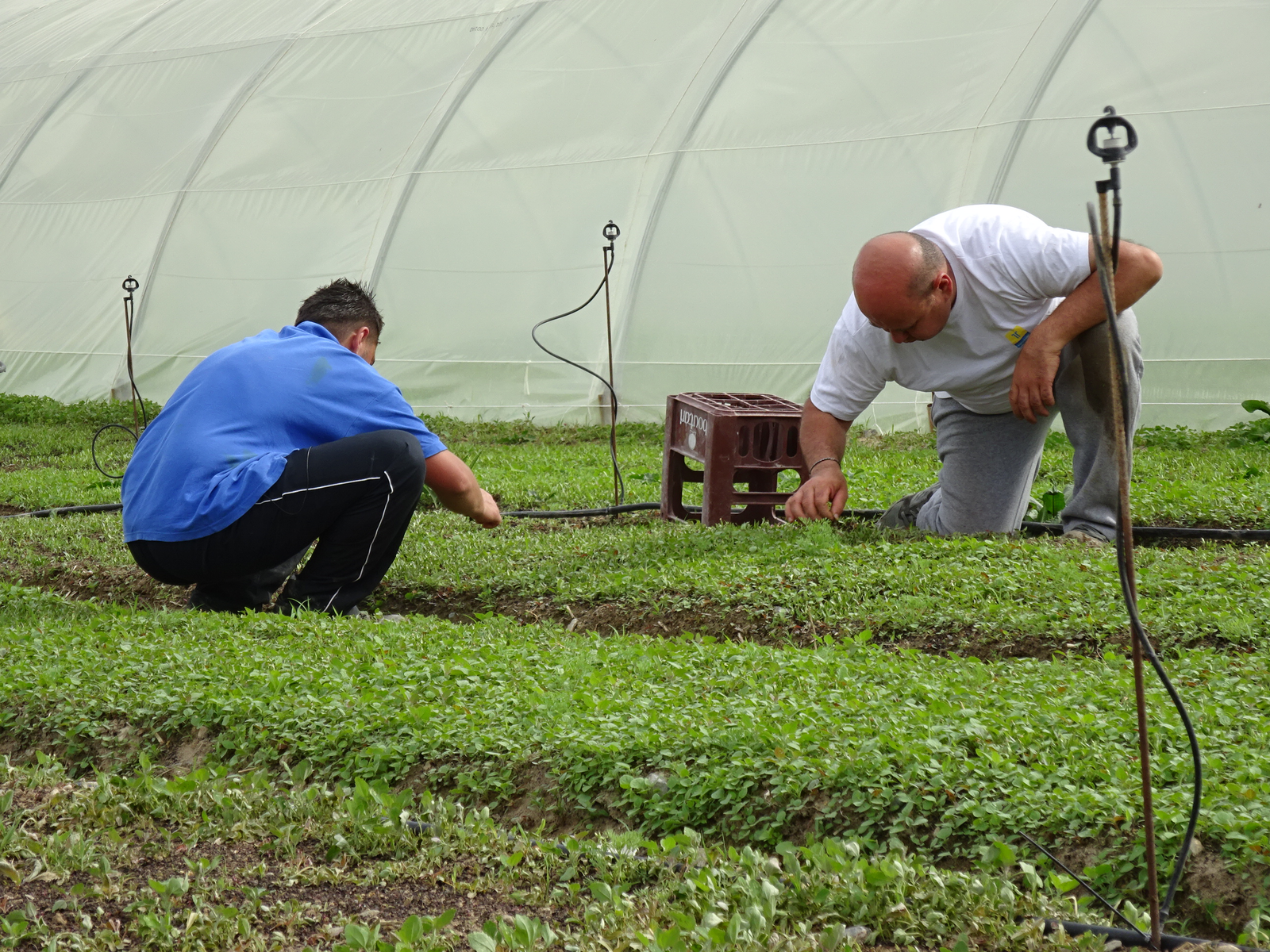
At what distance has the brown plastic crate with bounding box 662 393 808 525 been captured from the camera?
6.33 metres

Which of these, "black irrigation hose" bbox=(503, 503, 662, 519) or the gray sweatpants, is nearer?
the gray sweatpants

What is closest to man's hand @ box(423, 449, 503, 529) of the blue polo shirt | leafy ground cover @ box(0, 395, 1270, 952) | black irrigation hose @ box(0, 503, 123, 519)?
the blue polo shirt

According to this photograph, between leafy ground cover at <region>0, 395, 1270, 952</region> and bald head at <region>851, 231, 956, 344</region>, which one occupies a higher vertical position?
bald head at <region>851, 231, 956, 344</region>

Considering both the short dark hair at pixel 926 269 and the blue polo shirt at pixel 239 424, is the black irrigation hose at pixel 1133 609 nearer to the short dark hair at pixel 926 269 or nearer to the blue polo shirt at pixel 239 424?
the short dark hair at pixel 926 269

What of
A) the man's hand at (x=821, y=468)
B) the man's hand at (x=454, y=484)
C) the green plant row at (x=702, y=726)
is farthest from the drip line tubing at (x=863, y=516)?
the green plant row at (x=702, y=726)

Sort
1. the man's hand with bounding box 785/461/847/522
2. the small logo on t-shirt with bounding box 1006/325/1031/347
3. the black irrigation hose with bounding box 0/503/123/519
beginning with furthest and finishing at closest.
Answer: the black irrigation hose with bounding box 0/503/123/519, the man's hand with bounding box 785/461/847/522, the small logo on t-shirt with bounding box 1006/325/1031/347

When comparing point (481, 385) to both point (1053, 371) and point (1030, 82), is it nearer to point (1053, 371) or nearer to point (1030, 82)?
point (1030, 82)

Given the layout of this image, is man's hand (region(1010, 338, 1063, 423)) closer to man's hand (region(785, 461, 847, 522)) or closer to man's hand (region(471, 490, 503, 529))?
man's hand (region(785, 461, 847, 522))

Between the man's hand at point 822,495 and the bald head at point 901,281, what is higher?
the bald head at point 901,281

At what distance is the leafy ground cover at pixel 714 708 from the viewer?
252 centimetres

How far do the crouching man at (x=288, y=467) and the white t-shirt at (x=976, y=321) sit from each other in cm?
190

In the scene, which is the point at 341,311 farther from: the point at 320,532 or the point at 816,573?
the point at 816,573

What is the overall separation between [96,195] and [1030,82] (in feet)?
33.5

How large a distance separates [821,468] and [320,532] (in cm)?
227
